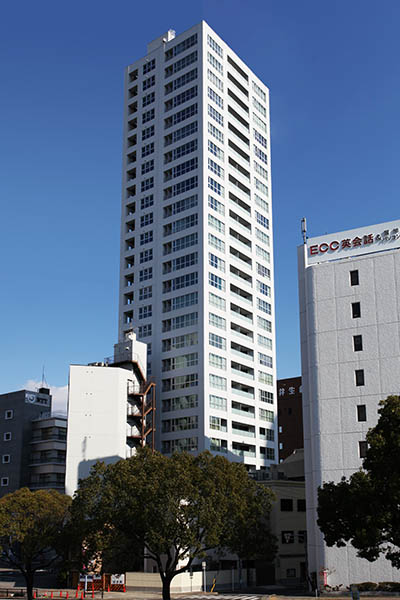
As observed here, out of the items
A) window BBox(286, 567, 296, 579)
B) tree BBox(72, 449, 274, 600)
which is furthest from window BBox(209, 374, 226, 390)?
tree BBox(72, 449, 274, 600)

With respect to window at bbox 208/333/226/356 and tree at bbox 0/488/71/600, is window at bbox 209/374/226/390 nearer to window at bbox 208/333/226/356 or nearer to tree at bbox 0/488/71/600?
window at bbox 208/333/226/356

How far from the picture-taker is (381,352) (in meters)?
75.9

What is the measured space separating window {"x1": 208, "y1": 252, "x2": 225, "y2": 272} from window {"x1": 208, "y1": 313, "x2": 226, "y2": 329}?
913 centimetres

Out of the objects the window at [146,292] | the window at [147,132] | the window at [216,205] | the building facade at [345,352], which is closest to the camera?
the building facade at [345,352]

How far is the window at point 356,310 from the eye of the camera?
7838 centimetres

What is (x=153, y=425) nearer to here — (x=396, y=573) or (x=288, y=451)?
(x=396, y=573)

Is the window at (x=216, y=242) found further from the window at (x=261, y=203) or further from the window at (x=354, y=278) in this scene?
the window at (x=354, y=278)

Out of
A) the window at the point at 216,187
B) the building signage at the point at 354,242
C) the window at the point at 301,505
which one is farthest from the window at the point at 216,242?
the window at the point at 301,505

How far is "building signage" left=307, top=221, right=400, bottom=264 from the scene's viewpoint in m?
78.8

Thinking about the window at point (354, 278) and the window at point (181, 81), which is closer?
the window at point (354, 278)

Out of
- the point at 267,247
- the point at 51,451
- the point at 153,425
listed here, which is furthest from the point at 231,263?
the point at 51,451

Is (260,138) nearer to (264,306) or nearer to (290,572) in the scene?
(264,306)

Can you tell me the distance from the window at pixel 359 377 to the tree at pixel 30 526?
34.9 meters

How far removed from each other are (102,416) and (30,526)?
111 ft
